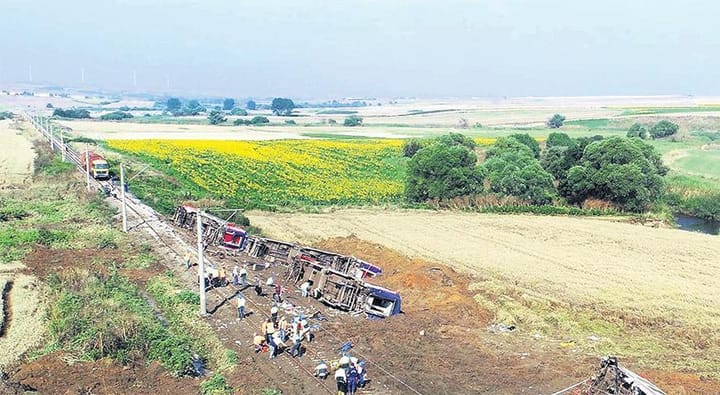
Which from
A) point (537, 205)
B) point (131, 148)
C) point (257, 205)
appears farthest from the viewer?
point (131, 148)

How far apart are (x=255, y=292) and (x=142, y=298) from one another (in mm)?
4611

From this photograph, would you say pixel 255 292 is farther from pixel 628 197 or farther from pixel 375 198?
pixel 628 197

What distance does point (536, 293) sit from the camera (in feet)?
95.4

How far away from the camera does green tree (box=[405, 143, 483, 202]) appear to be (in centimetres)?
5256

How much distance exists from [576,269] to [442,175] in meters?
20.8

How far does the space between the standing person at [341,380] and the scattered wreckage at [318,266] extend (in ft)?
22.6

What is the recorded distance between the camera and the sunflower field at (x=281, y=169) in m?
55.2

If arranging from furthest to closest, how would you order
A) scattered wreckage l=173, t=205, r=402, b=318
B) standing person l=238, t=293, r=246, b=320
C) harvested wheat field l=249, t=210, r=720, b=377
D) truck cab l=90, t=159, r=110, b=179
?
1. truck cab l=90, t=159, r=110, b=179
2. scattered wreckage l=173, t=205, r=402, b=318
3. standing person l=238, t=293, r=246, b=320
4. harvested wheat field l=249, t=210, r=720, b=377

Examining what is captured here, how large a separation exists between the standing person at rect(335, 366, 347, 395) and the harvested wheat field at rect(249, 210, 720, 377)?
8840 mm

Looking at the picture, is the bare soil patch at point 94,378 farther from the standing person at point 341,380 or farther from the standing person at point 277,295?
the standing person at point 277,295

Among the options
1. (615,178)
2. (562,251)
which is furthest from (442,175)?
(562,251)

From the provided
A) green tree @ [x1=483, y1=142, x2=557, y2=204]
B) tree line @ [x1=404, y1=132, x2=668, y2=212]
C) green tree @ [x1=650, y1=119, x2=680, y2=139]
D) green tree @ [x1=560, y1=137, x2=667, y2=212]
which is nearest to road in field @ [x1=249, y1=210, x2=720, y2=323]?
tree line @ [x1=404, y1=132, x2=668, y2=212]

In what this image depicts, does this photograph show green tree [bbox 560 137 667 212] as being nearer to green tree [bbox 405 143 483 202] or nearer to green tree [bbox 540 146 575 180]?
green tree [bbox 540 146 575 180]

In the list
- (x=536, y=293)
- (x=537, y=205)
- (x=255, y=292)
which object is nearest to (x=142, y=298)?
(x=255, y=292)
